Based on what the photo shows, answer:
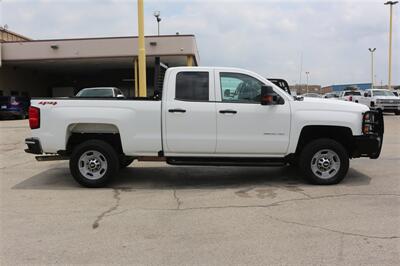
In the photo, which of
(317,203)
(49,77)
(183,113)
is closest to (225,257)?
(317,203)

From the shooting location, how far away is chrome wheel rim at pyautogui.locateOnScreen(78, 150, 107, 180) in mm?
7438

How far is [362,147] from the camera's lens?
24.2 ft

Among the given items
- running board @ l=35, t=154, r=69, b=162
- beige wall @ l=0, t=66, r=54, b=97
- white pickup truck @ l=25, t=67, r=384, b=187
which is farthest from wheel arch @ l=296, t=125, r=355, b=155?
beige wall @ l=0, t=66, r=54, b=97

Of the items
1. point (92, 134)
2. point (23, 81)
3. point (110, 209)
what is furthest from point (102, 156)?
point (23, 81)

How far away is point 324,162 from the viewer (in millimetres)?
7406

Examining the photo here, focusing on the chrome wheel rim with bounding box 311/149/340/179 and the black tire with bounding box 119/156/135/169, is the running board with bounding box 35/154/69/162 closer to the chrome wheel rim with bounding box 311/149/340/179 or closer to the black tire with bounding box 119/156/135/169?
the black tire with bounding box 119/156/135/169

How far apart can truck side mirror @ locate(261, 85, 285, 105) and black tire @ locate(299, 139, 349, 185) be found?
0.97 meters

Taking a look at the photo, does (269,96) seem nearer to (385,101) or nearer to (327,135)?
(327,135)

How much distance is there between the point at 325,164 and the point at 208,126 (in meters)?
2.12

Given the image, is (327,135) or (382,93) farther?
(382,93)

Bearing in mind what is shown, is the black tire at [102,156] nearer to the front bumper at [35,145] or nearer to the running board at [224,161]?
the front bumper at [35,145]

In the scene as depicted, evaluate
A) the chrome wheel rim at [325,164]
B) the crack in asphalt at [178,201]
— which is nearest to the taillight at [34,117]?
the crack in asphalt at [178,201]

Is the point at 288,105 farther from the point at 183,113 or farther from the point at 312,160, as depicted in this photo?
the point at 183,113

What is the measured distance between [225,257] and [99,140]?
392 centimetres
